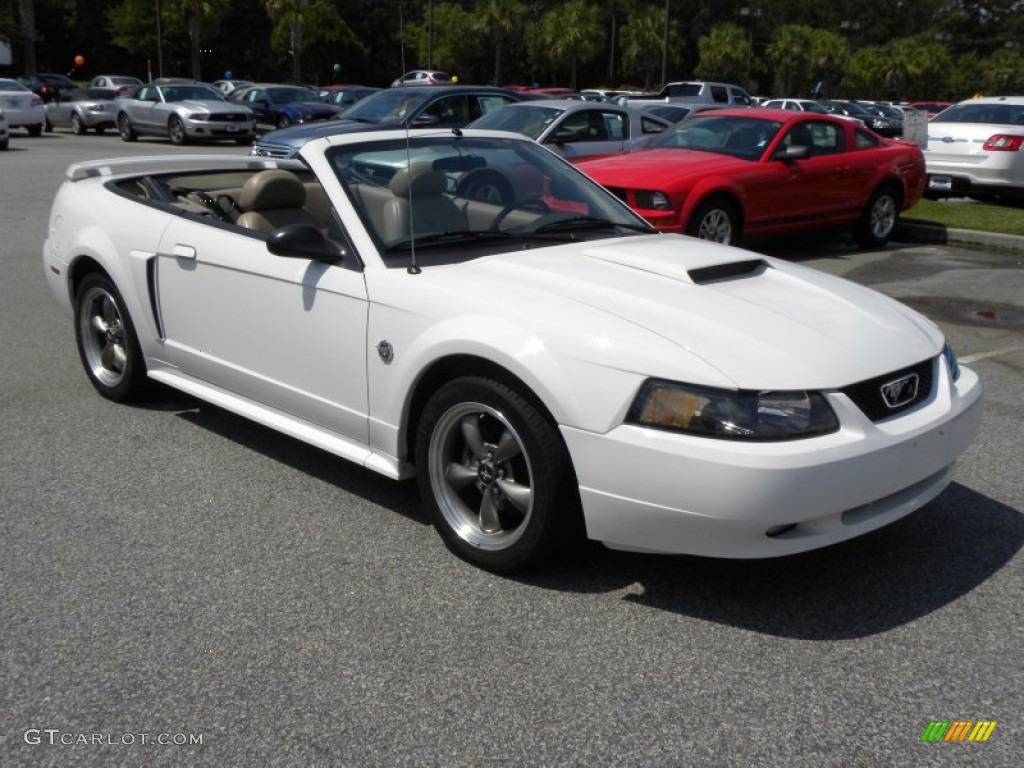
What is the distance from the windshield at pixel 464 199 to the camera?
174 inches

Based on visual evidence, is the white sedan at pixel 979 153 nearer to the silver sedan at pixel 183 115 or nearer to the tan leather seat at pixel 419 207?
the tan leather seat at pixel 419 207

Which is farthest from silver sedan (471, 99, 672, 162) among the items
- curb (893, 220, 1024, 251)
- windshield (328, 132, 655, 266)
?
windshield (328, 132, 655, 266)

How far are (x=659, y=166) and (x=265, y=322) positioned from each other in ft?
21.7

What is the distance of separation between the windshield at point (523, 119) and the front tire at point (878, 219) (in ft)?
12.1

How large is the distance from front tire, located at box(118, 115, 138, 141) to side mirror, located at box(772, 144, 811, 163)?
22.4 meters

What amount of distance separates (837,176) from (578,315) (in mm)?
8779

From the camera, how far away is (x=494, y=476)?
3.88 meters

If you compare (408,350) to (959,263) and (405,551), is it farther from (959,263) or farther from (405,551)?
(959,263)

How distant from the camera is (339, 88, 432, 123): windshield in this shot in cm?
1565

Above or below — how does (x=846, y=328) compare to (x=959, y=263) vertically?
above

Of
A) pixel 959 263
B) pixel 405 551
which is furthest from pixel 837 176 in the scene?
pixel 405 551

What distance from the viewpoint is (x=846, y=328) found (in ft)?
12.7

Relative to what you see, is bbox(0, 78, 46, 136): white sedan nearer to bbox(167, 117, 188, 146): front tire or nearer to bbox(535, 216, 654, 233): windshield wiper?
bbox(167, 117, 188, 146): front tire

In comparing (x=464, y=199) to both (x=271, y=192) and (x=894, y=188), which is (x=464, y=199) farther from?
(x=894, y=188)
